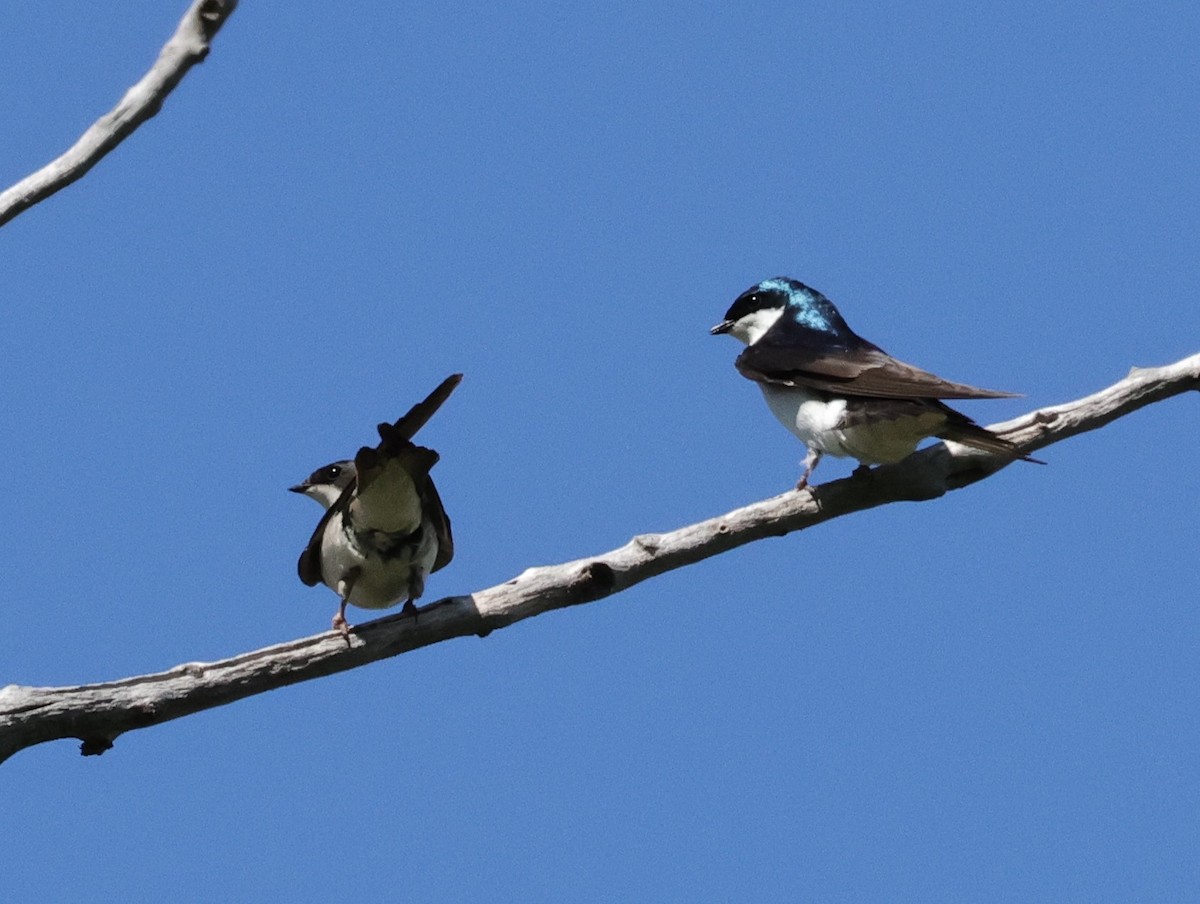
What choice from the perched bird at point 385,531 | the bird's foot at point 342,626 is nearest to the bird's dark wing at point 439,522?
the perched bird at point 385,531

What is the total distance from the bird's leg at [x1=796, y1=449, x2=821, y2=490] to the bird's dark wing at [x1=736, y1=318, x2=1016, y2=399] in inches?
12.2

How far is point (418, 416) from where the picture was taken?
6.84 metres

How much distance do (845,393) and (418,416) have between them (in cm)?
214

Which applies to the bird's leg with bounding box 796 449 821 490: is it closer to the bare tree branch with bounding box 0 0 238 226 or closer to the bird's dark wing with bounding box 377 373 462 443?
the bird's dark wing with bounding box 377 373 462 443

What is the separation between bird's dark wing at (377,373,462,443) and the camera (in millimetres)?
6684

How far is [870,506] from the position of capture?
7.57 metres

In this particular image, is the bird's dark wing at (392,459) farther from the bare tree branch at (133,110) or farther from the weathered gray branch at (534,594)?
the bare tree branch at (133,110)

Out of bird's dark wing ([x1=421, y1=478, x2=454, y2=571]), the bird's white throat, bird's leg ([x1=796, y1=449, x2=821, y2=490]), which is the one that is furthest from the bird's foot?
the bird's white throat

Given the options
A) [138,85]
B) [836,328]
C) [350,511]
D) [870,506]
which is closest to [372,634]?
[350,511]

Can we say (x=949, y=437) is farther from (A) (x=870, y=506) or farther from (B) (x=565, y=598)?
(B) (x=565, y=598)

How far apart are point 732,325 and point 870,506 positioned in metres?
2.74

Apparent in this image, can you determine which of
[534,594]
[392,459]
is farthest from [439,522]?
[534,594]

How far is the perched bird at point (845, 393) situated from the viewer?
7297 mm

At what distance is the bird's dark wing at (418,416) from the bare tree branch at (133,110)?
2.32m
